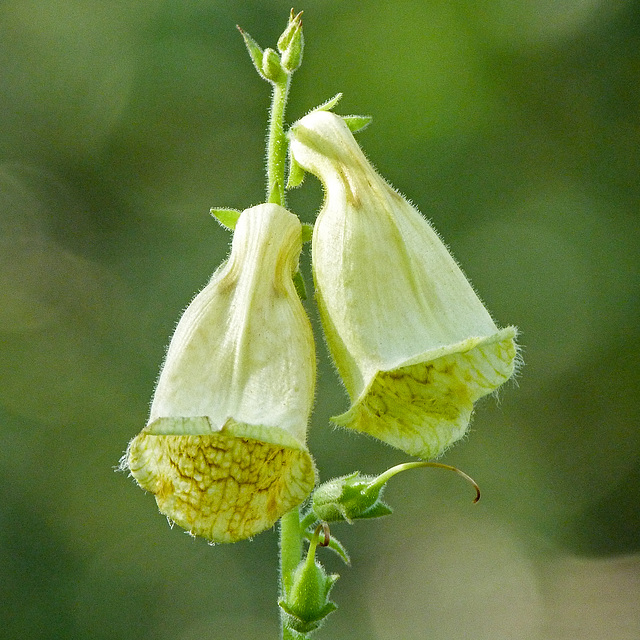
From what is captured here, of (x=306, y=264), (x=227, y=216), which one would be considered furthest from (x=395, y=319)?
(x=306, y=264)

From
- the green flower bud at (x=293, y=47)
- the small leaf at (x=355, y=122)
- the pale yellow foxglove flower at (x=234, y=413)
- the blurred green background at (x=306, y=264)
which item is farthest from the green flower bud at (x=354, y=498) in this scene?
the blurred green background at (x=306, y=264)

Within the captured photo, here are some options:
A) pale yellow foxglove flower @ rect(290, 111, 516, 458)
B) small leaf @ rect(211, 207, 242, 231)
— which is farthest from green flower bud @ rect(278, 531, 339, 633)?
small leaf @ rect(211, 207, 242, 231)

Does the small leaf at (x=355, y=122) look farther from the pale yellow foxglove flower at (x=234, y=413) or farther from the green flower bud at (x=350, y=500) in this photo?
the green flower bud at (x=350, y=500)

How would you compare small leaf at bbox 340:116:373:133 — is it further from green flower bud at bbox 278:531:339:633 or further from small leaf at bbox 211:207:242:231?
green flower bud at bbox 278:531:339:633

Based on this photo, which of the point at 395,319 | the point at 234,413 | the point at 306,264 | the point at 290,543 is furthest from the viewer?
the point at 306,264

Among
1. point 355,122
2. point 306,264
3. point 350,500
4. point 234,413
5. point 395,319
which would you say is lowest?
point 306,264

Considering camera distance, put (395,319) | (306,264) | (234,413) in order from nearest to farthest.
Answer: (234,413)
(395,319)
(306,264)

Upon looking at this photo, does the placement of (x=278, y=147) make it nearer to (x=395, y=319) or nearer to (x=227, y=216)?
(x=227, y=216)
